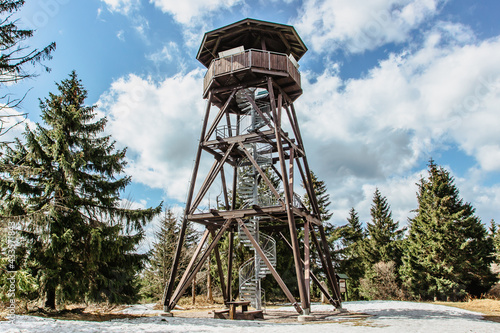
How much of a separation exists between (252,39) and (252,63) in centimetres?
201

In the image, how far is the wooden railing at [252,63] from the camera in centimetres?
1469

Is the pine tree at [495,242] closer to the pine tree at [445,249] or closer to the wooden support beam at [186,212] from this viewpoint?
the pine tree at [445,249]

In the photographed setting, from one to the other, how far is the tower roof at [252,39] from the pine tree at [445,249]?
768 inches

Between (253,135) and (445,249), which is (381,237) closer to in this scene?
(445,249)

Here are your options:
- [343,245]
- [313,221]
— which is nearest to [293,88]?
[313,221]

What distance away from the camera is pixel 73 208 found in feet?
44.0

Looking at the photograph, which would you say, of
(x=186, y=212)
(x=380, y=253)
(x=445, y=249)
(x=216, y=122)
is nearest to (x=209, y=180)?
(x=186, y=212)

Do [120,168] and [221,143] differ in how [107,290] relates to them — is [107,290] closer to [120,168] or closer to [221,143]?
[120,168]

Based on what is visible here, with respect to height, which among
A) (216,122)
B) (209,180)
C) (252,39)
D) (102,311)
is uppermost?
(252,39)

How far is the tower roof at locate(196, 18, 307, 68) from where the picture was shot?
14.9 m

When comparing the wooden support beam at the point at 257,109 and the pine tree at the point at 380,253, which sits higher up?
the wooden support beam at the point at 257,109

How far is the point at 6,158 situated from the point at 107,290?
6.32 meters

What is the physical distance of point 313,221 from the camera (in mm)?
15016

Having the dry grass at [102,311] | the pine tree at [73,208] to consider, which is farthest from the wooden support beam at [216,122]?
the dry grass at [102,311]
